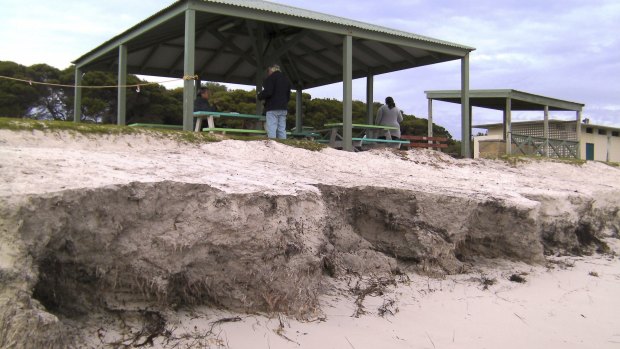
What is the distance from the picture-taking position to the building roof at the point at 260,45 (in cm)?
989

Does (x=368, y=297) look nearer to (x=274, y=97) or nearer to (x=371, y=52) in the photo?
(x=274, y=97)

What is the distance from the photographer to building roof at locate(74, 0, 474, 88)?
9891mm

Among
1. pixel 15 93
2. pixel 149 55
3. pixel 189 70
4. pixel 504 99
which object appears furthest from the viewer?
pixel 15 93

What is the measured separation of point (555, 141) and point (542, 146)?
949mm

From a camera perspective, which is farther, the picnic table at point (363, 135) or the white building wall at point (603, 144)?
the white building wall at point (603, 144)

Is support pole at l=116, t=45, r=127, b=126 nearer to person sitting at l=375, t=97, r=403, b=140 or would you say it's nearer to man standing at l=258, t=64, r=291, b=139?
man standing at l=258, t=64, r=291, b=139

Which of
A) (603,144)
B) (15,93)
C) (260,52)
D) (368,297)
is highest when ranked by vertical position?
(15,93)

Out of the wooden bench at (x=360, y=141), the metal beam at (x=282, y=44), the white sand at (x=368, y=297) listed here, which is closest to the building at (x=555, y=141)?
the wooden bench at (x=360, y=141)

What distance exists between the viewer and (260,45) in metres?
11.9

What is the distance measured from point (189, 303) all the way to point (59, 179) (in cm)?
150

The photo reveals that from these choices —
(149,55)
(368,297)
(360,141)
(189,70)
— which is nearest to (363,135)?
(360,141)

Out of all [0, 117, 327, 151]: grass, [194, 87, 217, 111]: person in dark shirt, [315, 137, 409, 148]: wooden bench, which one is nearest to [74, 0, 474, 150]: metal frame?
[315, 137, 409, 148]: wooden bench

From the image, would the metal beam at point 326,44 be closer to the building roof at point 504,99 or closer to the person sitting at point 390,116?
the person sitting at point 390,116

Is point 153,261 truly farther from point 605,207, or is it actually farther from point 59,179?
point 605,207
